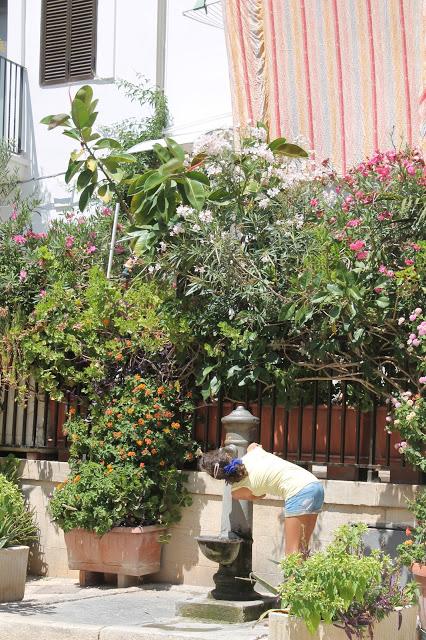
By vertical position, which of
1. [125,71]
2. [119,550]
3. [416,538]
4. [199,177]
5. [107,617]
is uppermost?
[125,71]

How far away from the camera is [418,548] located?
7.73 meters

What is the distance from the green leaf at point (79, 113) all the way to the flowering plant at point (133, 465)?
8.07ft

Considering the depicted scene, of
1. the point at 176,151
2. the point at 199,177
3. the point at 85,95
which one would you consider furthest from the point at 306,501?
the point at 85,95

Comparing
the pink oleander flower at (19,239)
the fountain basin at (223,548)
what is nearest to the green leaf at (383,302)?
the fountain basin at (223,548)

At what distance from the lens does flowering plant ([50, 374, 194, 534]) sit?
370 inches

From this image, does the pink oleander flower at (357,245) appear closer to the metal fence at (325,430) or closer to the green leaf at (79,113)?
the metal fence at (325,430)

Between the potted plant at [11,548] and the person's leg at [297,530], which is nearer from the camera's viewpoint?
the person's leg at [297,530]

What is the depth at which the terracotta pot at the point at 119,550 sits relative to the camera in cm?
945

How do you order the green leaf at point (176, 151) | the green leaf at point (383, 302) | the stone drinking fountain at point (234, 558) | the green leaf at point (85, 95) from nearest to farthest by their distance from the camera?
the stone drinking fountain at point (234, 558)
the green leaf at point (383, 302)
the green leaf at point (176, 151)
the green leaf at point (85, 95)

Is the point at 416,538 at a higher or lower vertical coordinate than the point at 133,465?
lower

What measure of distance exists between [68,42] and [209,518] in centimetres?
776

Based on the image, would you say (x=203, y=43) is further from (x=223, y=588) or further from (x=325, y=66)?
(x=223, y=588)

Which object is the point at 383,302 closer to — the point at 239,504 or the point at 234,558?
the point at 239,504

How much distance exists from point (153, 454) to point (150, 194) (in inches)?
88.0
